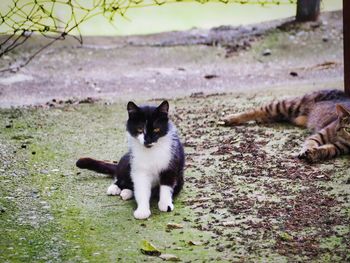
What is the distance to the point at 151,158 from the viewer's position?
411 cm

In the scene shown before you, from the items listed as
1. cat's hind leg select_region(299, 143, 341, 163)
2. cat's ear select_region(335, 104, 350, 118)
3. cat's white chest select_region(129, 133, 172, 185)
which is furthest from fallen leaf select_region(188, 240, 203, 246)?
cat's ear select_region(335, 104, 350, 118)

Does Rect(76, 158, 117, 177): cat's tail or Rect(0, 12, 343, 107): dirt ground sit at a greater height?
Rect(0, 12, 343, 107): dirt ground

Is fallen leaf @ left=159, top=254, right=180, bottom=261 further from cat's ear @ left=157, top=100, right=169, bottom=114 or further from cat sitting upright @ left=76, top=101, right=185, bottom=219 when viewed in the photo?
cat's ear @ left=157, top=100, right=169, bottom=114

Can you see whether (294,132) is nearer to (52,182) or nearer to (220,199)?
(220,199)

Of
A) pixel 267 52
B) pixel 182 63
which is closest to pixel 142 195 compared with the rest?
pixel 182 63

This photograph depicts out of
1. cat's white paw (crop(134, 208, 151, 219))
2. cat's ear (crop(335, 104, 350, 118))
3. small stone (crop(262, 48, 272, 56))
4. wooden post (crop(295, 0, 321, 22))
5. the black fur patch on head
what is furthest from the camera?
wooden post (crop(295, 0, 321, 22))

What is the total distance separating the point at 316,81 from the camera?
335 inches

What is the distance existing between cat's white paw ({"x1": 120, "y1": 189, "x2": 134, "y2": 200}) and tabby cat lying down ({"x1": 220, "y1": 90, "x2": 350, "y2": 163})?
1.45 meters

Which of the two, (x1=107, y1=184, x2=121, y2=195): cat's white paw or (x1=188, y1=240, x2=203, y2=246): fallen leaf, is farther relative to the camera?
(x1=107, y1=184, x2=121, y2=195): cat's white paw

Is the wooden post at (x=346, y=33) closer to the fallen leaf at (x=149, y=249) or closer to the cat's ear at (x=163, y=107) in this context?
the cat's ear at (x=163, y=107)

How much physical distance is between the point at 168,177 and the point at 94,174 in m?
0.89

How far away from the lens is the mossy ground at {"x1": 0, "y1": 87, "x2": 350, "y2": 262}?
335 centimetres

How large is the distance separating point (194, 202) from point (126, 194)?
0.45 metres

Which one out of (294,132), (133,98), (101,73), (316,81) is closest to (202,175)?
(294,132)
